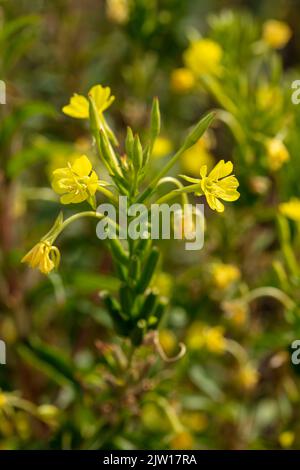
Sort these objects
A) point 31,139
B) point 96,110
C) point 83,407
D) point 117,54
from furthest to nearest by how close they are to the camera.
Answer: point 117,54
point 31,139
point 83,407
point 96,110

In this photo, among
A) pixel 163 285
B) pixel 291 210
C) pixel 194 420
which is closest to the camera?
pixel 291 210

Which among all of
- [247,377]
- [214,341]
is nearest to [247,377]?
[247,377]

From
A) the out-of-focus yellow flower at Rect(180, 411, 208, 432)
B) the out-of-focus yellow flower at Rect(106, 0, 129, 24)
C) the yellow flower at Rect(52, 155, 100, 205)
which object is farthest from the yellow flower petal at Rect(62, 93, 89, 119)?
the out-of-focus yellow flower at Rect(180, 411, 208, 432)

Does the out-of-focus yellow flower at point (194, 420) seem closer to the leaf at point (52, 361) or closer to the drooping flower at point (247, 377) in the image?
the drooping flower at point (247, 377)

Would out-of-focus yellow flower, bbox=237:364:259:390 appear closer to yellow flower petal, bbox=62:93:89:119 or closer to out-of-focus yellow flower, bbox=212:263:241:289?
out-of-focus yellow flower, bbox=212:263:241:289

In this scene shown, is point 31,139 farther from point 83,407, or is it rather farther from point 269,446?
point 269,446

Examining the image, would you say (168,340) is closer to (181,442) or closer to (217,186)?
(181,442)

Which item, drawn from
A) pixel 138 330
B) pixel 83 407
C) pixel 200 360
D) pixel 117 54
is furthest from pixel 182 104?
pixel 138 330
